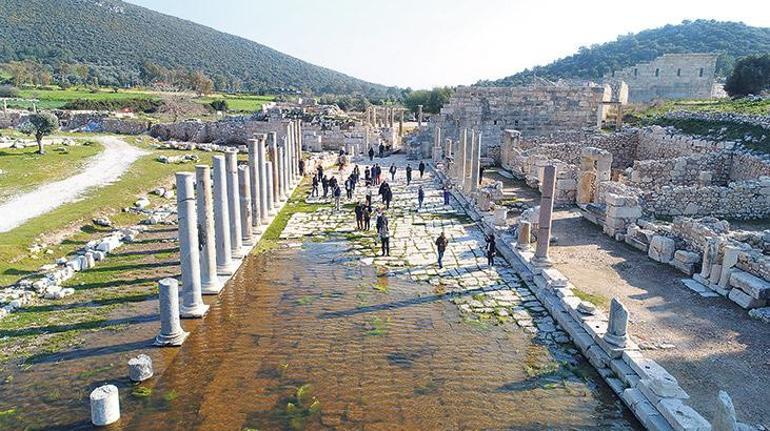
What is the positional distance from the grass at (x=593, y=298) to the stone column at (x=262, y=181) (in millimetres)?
10542

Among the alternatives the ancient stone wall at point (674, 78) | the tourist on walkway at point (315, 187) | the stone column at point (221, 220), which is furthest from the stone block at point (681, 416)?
the ancient stone wall at point (674, 78)

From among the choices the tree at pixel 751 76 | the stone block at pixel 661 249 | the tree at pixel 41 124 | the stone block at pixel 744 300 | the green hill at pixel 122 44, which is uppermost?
the green hill at pixel 122 44

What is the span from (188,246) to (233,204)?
143 inches

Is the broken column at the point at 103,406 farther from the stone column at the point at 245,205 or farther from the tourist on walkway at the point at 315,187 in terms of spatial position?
the tourist on walkway at the point at 315,187

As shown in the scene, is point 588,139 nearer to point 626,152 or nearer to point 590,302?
point 626,152

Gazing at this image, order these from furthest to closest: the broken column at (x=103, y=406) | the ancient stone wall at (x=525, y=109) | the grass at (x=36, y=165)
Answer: the ancient stone wall at (x=525, y=109)
the grass at (x=36, y=165)
the broken column at (x=103, y=406)

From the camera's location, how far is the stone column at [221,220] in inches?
494

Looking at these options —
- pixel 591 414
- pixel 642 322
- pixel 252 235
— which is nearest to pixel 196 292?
pixel 252 235

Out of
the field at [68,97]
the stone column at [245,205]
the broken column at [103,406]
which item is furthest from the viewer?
the field at [68,97]

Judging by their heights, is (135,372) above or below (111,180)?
below

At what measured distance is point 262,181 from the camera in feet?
60.3

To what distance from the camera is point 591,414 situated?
26.2 feet

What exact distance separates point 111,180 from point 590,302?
1839 cm

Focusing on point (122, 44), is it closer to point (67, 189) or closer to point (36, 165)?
point (36, 165)
